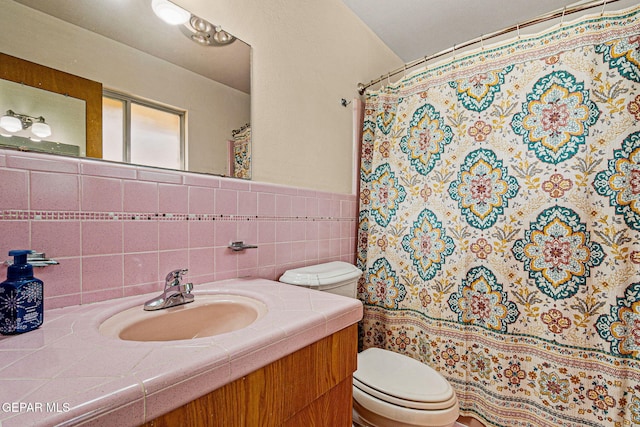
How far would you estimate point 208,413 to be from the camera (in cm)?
48

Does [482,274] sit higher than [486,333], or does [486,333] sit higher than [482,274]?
[482,274]

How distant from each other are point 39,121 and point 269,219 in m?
0.74

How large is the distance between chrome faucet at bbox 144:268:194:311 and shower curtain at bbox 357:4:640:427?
1103 mm

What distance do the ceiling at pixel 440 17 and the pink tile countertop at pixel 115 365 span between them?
1.80 m

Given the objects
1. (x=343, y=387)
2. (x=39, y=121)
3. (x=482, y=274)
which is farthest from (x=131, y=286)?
(x=482, y=274)

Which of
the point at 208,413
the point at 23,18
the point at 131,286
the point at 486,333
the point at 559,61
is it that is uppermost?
the point at 559,61

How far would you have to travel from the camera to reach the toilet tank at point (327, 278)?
115cm

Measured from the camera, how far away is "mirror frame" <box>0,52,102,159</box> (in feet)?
2.14

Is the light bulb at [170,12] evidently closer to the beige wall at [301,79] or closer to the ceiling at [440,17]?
the beige wall at [301,79]

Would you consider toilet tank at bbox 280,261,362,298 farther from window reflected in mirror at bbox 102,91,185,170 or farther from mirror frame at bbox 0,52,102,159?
mirror frame at bbox 0,52,102,159

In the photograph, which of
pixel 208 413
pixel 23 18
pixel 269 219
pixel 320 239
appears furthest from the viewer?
→ pixel 320 239

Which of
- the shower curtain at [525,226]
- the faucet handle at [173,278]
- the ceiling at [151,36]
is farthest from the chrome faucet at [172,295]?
the shower curtain at [525,226]

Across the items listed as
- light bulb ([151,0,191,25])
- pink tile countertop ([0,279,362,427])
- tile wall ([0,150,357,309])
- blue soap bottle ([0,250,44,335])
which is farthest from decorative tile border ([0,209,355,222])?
light bulb ([151,0,191,25])

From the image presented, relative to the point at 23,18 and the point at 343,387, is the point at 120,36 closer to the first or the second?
the point at 23,18
